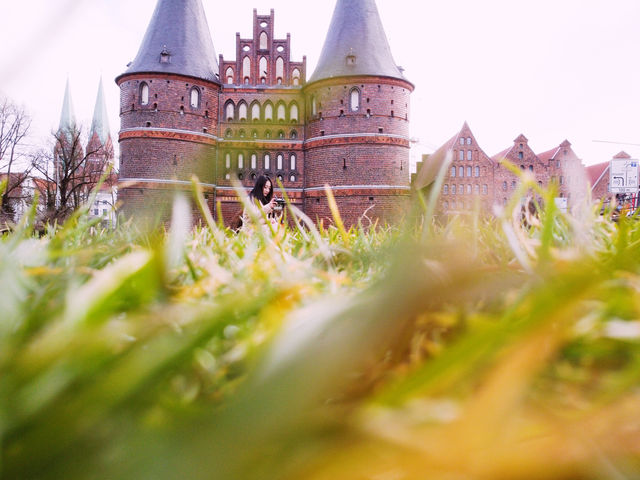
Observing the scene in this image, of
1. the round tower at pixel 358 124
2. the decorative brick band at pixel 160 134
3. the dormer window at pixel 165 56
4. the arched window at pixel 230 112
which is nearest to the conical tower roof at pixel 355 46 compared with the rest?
the round tower at pixel 358 124

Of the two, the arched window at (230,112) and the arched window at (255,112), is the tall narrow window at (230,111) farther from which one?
the arched window at (255,112)

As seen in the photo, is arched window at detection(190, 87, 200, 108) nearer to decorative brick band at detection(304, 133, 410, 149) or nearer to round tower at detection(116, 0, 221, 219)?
round tower at detection(116, 0, 221, 219)

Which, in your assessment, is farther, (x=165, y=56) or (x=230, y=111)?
(x=230, y=111)

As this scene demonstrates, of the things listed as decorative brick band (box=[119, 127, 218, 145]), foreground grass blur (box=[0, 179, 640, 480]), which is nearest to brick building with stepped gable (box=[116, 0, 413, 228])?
decorative brick band (box=[119, 127, 218, 145])

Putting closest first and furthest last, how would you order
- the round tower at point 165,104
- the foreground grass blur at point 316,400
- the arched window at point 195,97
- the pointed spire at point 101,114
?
the foreground grass blur at point 316,400 < the round tower at point 165,104 < the arched window at point 195,97 < the pointed spire at point 101,114

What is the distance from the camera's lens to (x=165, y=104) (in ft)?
76.4

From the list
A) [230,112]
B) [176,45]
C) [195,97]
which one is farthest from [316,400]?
[230,112]

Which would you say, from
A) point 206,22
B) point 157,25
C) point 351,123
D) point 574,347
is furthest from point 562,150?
point 574,347

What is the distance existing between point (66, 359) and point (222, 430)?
9 centimetres

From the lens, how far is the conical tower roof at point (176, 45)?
23.7 meters

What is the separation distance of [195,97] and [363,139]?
26.0 ft

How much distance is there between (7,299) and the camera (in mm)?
325

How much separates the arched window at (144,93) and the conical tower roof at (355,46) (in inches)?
290

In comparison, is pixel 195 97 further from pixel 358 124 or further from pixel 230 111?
pixel 358 124
